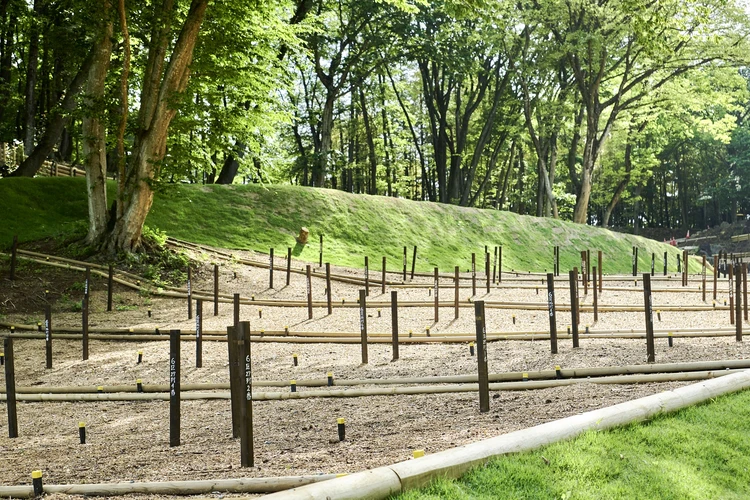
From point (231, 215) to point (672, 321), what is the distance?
15.3m

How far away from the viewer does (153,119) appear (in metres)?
16.3

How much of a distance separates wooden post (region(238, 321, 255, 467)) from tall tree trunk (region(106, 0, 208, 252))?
1220 centimetres

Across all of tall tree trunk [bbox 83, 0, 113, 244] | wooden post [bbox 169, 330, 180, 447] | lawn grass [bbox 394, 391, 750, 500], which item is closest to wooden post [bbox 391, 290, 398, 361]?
wooden post [bbox 169, 330, 180, 447]

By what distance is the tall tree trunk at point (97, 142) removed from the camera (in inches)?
646

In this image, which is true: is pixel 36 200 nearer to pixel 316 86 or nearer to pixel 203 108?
pixel 203 108

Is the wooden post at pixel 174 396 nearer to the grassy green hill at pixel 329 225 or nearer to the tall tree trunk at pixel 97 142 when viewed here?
the grassy green hill at pixel 329 225

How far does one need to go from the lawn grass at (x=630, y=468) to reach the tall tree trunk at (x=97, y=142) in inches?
572

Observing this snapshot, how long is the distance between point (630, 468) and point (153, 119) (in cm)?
1455

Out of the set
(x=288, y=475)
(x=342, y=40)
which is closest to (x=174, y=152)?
(x=288, y=475)

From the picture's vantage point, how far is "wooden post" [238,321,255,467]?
15.5 ft

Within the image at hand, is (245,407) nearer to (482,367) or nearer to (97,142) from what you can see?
(482,367)

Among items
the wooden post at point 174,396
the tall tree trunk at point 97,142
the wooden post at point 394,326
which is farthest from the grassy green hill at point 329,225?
the wooden post at point 174,396

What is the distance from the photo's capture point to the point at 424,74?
A: 34469 mm

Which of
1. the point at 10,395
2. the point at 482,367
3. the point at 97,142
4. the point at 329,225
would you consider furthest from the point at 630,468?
the point at 329,225
